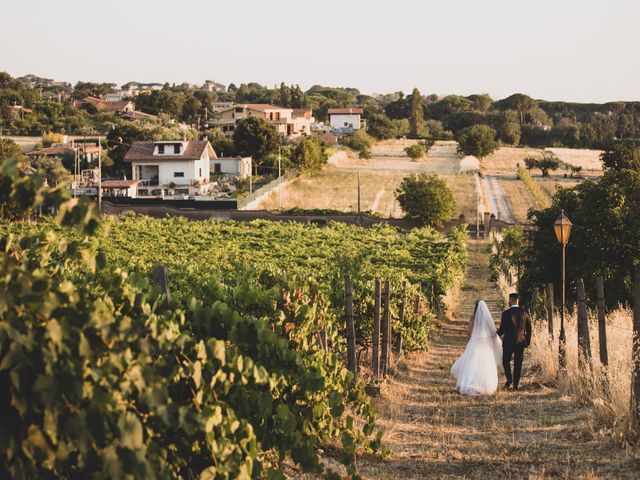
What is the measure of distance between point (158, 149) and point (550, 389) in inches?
2499

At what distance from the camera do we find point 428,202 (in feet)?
182

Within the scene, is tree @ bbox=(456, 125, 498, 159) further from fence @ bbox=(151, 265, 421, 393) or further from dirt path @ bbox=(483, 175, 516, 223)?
fence @ bbox=(151, 265, 421, 393)

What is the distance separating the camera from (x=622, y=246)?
61.5 ft

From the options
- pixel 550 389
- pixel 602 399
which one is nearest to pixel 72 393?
pixel 602 399

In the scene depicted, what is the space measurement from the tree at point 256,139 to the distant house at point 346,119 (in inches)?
2080

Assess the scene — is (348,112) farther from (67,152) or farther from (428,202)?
(428,202)

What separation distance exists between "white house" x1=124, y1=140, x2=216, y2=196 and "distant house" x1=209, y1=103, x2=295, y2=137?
132 ft

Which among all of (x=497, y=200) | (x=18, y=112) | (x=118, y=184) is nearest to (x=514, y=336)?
(x=118, y=184)

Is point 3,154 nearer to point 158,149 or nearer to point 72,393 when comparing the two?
point 158,149

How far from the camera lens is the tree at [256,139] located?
82438mm

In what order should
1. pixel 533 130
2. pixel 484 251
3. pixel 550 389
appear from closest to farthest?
pixel 550 389, pixel 484 251, pixel 533 130

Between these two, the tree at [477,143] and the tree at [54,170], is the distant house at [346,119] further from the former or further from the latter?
the tree at [54,170]

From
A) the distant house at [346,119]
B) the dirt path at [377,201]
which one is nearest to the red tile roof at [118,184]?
the dirt path at [377,201]

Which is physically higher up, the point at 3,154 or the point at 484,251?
the point at 3,154
